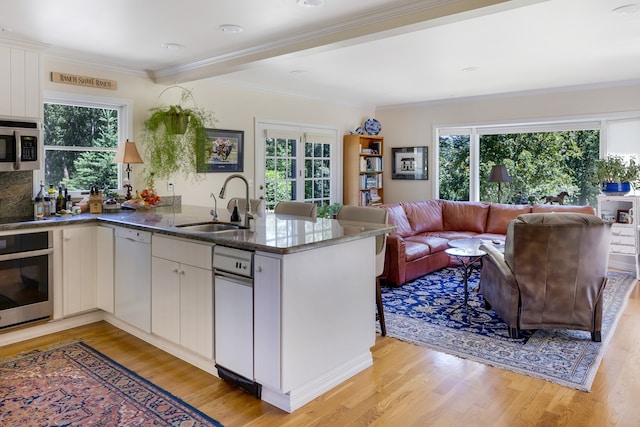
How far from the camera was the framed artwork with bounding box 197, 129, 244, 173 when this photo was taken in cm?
540

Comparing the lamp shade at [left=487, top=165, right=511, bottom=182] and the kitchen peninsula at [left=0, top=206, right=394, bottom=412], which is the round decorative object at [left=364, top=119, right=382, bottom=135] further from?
the kitchen peninsula at [left=0, top=206, right=394, bottom=412]

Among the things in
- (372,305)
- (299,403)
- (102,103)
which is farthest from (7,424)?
(102,103)

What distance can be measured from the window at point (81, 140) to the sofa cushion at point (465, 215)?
4639 mm

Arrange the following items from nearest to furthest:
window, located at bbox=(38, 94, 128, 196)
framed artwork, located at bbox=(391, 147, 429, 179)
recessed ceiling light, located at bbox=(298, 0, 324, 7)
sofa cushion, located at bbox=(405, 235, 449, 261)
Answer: recessed ceiling light, located at bbox=(298, 0, 324, 7) → window, located at bbox=(38, 94, 128, 196) → sofa cushion, located at bbox=(405, 235, 449, 261) → framed artwork, located at bbox=(391, 147, 429, 179)

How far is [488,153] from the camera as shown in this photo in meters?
7.36

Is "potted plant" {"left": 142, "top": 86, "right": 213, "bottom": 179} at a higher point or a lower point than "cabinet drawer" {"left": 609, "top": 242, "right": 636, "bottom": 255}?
higher

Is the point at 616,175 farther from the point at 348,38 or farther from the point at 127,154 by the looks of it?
the point at 127,154

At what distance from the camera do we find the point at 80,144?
178 inches

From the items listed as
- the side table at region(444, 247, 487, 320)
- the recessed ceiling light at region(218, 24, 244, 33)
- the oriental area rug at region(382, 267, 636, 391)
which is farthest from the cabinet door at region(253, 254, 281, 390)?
the side table at region(444, 247, 487, 320)

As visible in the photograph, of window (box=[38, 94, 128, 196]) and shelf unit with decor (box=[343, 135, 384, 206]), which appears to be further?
shelf unit with decor (box=[343, 135, 384, 206])

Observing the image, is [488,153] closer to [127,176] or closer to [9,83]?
[127,176]

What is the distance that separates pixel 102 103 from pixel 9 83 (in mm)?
984

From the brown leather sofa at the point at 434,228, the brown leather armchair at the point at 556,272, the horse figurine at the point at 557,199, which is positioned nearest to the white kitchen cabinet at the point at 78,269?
the brown leather sofa at the point at 434,228

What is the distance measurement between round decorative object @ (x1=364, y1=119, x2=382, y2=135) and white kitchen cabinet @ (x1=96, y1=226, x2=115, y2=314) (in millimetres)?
5040
